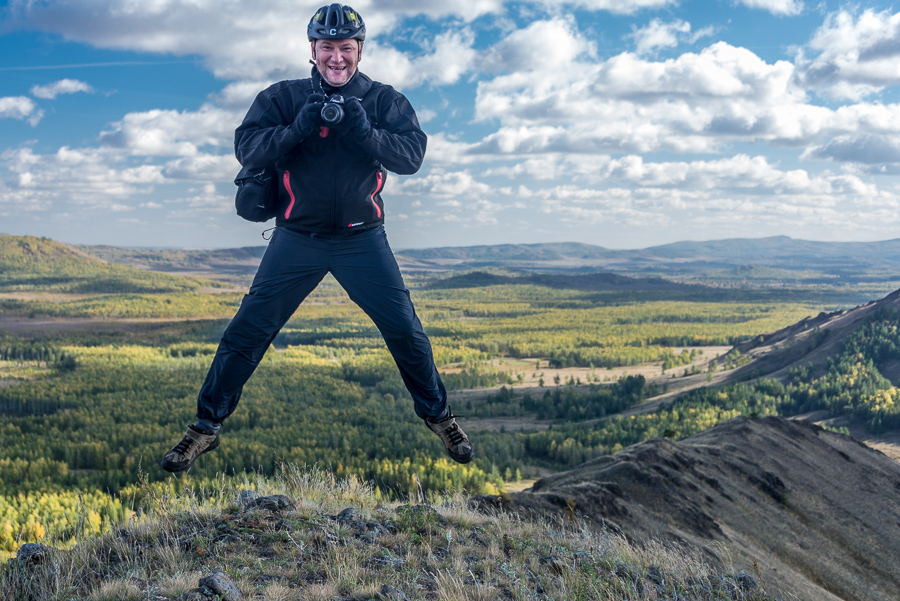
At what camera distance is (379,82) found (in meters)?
6.67

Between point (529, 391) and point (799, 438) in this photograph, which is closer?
point (799, 438)

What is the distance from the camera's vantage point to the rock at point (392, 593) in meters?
5.80

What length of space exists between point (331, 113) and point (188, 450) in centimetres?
364

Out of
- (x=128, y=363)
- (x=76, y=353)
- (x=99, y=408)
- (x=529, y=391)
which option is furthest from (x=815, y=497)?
(x=76, y=353)

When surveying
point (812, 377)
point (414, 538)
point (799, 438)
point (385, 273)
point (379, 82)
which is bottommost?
point (812, 377)

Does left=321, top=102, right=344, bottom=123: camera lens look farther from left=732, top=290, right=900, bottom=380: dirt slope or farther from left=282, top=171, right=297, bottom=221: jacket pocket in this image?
left=732, top=290, right=900, bottom=380: dirt slope

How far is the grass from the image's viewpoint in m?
5.89

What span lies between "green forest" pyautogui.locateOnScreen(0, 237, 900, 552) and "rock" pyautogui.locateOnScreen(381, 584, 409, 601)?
9.13 ft

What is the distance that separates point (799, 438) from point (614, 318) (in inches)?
5717

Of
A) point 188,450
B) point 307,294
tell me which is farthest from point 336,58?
point 188,450

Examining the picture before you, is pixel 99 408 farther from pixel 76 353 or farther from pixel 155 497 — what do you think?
pixel 155 497

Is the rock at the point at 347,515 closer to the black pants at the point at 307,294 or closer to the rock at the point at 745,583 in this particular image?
the black pants at the point at 307,294

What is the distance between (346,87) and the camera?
6.45 meters

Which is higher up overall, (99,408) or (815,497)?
(815,497)
